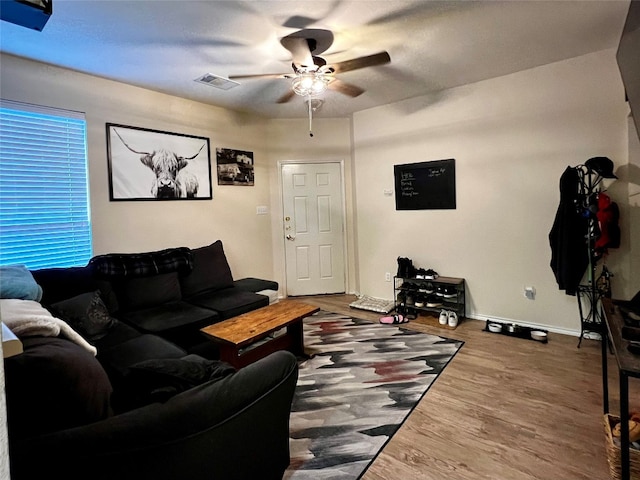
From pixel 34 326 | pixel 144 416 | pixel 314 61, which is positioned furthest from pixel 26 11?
pixel 314 61

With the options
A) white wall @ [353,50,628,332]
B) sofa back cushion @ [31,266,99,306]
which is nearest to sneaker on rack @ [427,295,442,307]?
white wall @ [353,50,628,332]

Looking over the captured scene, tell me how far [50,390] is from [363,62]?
241 centimetres

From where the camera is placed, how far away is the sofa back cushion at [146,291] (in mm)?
2930

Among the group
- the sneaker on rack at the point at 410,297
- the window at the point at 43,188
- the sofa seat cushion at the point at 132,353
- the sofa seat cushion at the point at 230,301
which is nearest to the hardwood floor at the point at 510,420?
the sneaker on rack at the point at 410,297

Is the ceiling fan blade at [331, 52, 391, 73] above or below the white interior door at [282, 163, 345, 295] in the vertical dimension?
above

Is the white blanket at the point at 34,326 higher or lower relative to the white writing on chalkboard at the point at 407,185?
lower

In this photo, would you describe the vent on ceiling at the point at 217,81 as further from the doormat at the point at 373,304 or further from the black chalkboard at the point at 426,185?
the doormat at the point at 373,304

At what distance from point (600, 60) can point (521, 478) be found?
333 centimetres

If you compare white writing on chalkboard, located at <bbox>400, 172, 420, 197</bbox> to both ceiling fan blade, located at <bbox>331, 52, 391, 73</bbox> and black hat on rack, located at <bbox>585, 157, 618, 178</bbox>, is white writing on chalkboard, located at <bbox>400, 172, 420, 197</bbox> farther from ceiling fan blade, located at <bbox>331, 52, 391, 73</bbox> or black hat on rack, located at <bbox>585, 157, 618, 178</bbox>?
ceiling fan blade, located at <bbox>331, 52, 391, 73</bbox>

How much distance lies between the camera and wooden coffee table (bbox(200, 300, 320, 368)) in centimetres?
227

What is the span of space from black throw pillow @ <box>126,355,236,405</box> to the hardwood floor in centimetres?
105

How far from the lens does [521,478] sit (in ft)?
5.26

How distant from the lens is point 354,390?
7.91 ft

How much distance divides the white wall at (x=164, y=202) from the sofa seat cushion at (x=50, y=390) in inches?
98.0
